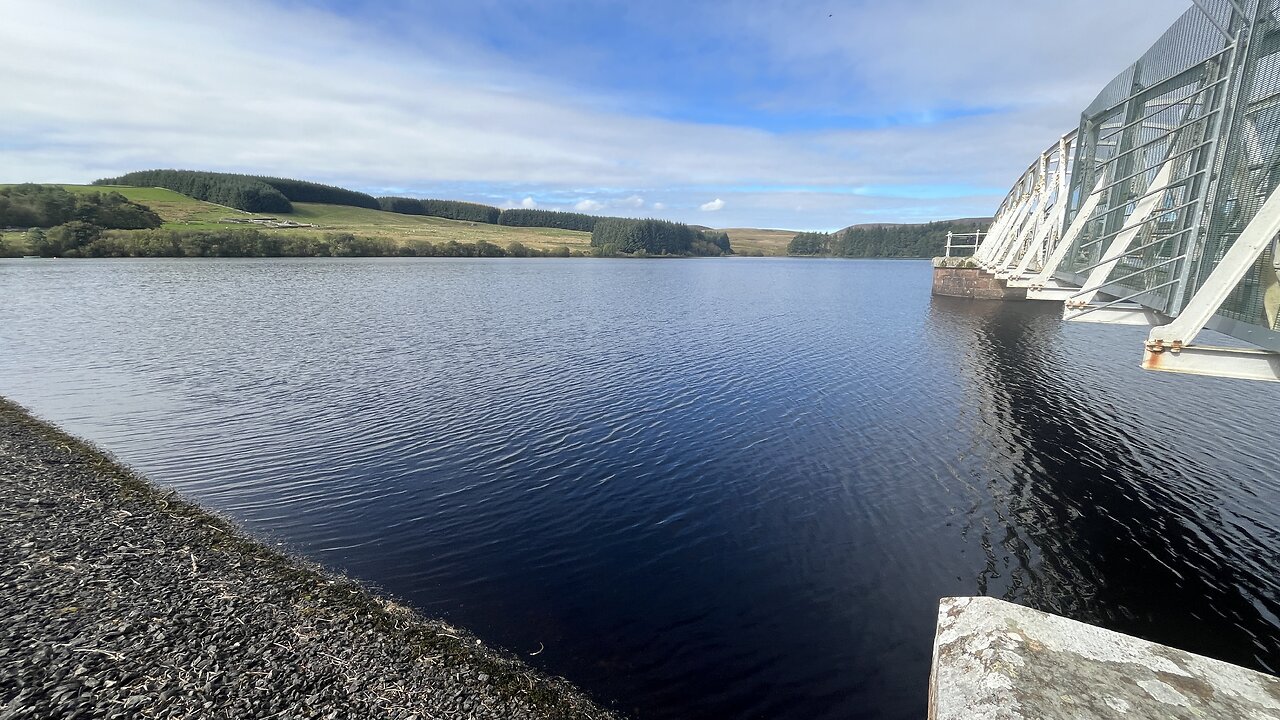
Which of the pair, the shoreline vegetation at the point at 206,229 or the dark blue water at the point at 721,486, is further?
the shoreline vegetation at the point at 206,229

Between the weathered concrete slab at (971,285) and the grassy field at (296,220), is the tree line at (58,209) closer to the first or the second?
the grassy field at (296,220)

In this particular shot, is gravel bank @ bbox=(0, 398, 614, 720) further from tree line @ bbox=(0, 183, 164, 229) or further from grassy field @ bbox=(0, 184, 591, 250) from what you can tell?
grassy field @ bbox=(0, 184, 591, 250)

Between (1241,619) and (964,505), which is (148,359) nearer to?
(964,505)

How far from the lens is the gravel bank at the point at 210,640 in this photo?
7617 millimetres

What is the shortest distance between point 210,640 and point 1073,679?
10758mm

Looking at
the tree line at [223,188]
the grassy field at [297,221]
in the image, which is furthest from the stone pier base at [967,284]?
the tree line at [223,188]

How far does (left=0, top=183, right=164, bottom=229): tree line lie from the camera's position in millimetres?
117125

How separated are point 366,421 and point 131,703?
1275 centimetres

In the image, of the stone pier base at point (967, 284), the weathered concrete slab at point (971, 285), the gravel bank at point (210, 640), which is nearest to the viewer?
the gravel bank at point (210, 640)

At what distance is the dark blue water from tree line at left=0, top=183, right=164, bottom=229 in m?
122

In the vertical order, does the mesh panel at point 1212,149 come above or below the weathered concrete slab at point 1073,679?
above

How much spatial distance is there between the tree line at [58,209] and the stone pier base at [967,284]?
157m

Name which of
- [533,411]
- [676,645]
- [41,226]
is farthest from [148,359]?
[41,226]

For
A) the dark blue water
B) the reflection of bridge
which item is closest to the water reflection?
the dark blue water
